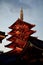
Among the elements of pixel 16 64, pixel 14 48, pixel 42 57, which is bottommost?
pixel 16 64

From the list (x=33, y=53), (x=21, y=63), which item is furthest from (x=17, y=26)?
(x=21, y=63)

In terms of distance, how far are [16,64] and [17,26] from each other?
22604 mm

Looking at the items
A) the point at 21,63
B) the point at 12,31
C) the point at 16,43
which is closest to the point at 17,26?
the point at 12,31

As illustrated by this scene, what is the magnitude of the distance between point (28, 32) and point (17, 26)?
2741 millimetres

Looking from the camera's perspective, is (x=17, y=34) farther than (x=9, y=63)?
Yes

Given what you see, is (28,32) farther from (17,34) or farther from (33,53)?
(33,53)

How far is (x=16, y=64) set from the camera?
15.2m

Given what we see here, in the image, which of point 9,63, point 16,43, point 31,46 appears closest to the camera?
point 9,63

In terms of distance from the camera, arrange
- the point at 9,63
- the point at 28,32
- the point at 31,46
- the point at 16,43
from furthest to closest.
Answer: the point at 28,32 → the point at 16,43 → the point at 31,46 → the point at 9,63

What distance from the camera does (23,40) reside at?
115ft

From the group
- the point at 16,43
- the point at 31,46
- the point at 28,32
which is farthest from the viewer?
the point at 28,32

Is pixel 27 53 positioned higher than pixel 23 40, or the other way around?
pixel 23 40

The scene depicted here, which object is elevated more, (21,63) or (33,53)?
(33,53)

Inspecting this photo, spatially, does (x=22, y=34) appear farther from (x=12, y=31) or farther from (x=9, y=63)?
(x=9, y=63)
